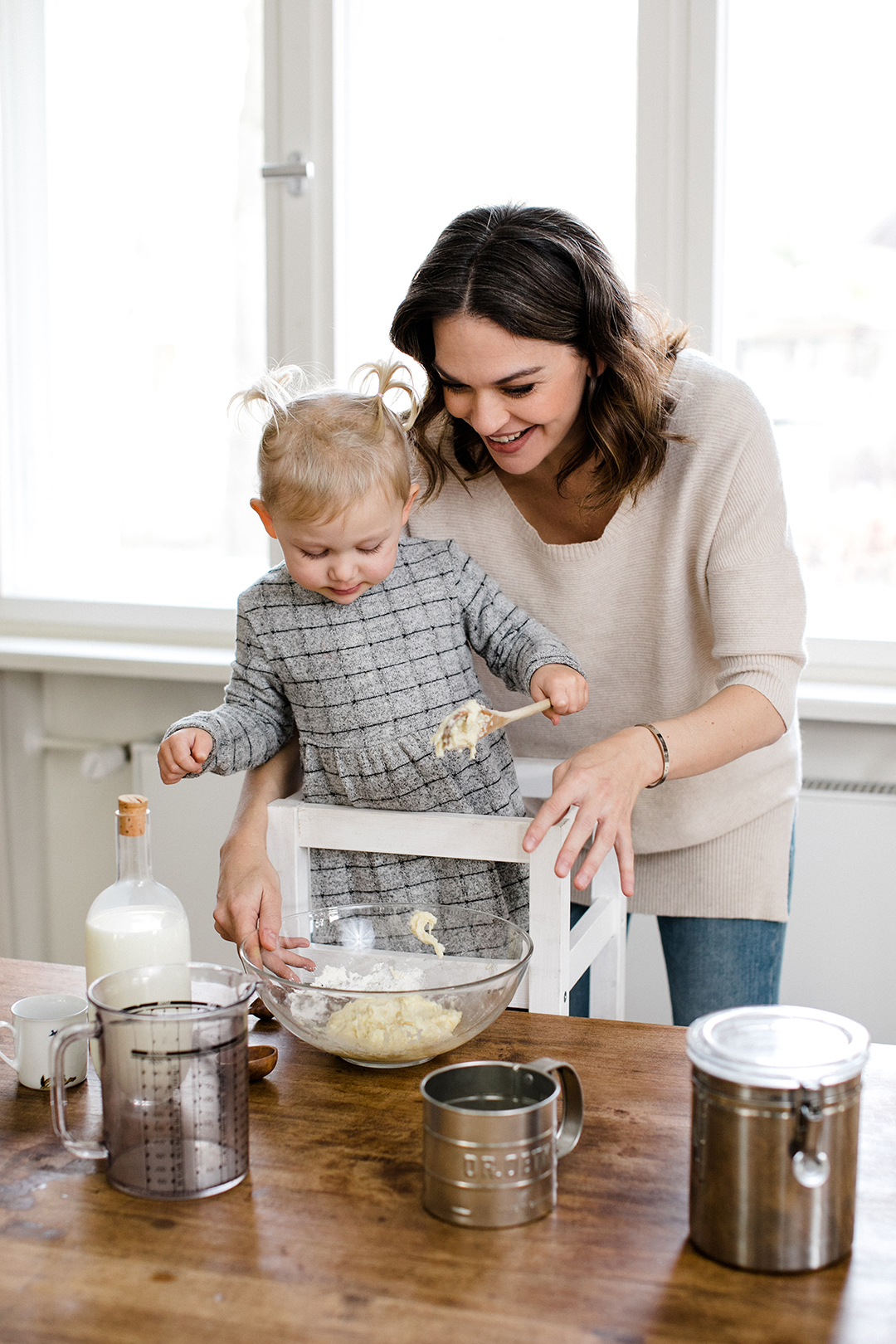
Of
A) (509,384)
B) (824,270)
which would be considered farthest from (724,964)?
(824,270)

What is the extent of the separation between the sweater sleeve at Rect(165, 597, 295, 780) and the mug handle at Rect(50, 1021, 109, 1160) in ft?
1.89

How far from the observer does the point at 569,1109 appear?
92 centimetres

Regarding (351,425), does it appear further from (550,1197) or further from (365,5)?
(365,5)

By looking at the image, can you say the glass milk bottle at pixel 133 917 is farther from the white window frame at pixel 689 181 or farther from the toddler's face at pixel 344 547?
the white window frame at pixel 689 181

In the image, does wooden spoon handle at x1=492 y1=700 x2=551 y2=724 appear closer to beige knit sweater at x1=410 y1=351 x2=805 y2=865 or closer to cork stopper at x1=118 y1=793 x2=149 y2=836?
beige knit sweater at x1=410 y1=351 x2=805 y2=865

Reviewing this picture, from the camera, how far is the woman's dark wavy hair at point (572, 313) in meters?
1.41

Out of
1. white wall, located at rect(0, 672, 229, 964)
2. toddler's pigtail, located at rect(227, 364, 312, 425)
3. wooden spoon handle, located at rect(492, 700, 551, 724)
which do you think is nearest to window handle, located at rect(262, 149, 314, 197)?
white wall, located at rect(0, 672, 229, 964)

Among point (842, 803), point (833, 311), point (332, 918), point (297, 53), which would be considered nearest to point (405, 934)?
point (332, 918)

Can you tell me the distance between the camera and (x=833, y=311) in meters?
2.33

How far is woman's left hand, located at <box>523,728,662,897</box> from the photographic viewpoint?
1.24 metres

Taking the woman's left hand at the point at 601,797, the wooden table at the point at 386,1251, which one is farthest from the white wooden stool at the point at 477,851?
the wooden table at the point at 386,1251

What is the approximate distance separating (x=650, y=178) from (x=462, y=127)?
44 centimetres

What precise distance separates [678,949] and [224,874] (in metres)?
0.70

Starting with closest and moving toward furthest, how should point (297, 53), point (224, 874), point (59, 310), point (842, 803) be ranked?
point (224, 874) → point (842, 803) → point (297, 53) → point (59, 310)
